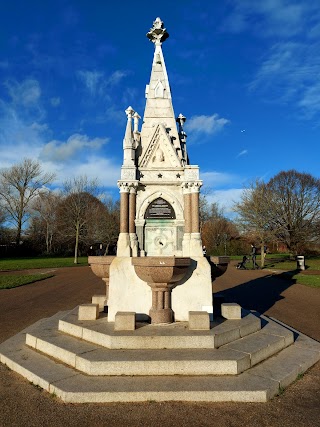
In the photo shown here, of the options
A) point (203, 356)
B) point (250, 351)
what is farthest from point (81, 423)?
point (250, 351)

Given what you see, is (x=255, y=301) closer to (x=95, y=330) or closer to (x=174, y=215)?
(x=174, y=215)

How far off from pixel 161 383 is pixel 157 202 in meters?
4.69

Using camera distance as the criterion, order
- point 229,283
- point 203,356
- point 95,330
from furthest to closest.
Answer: point 229,283 < point 95,330 < point 203,356

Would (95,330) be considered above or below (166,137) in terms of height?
below

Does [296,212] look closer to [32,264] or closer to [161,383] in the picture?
[32,264]

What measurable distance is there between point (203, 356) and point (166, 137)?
18.9ft

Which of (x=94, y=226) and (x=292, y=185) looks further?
(x=94, y=226)

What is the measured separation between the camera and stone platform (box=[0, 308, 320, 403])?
13.6 feet

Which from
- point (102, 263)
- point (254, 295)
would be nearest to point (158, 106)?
point (102, 263)

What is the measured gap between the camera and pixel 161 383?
4363mm

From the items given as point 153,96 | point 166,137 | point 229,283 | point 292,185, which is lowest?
point 229,283

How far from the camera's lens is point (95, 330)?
5.84m

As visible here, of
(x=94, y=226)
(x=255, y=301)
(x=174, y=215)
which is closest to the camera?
(x=174, y=215)

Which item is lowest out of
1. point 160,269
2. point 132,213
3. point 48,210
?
point 160,269
